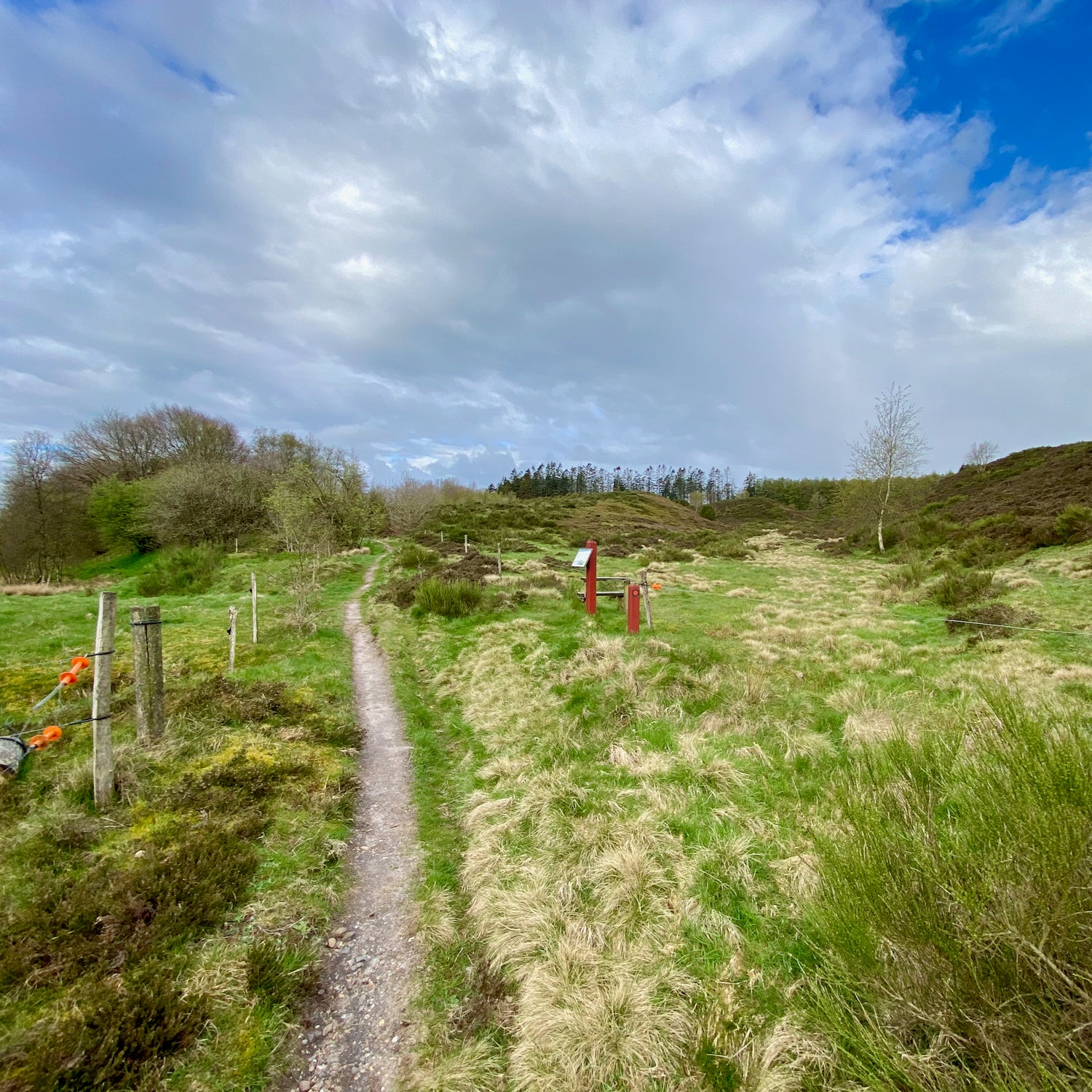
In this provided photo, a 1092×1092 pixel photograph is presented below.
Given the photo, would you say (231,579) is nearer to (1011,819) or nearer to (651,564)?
(651,564)

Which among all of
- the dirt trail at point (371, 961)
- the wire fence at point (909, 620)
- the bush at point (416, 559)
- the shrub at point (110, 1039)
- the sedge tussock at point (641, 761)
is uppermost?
the bush at point (416, 559)

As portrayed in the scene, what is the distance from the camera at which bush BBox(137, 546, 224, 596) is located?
2455cm

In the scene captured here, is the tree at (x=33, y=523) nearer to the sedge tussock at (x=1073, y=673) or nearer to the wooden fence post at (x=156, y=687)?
the wooden fence post at (x=156, y=687)

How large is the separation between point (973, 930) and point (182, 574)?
31421 mm

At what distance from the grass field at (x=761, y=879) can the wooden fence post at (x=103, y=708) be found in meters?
3.71

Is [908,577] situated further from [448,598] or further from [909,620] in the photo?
[448,598]

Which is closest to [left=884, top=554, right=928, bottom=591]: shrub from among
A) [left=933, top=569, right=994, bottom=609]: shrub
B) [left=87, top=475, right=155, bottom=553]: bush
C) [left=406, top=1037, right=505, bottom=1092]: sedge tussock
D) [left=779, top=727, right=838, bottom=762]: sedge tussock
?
[left=933, top=569, right=994, bottom=609]: shrub

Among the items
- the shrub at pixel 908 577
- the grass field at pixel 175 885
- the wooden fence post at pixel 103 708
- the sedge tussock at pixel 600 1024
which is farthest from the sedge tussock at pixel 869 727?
the shrub at pixel 908 577

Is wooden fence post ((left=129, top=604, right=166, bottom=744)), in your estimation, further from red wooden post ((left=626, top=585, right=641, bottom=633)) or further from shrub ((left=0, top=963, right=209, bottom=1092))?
red wooden post ((left=626, top=585, right=641, bottom=633))

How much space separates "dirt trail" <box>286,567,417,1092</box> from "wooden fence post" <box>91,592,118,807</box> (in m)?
2.88

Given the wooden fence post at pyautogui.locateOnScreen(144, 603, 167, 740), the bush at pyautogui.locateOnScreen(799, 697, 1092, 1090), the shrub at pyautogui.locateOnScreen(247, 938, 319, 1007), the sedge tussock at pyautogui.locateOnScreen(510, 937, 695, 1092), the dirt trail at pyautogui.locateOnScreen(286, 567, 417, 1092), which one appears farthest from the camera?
the wooden fence post at pyautogui.locateOnScreen(144, 603, 167, 740)

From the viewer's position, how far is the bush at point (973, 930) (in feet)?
6.59

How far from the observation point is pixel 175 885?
4559 millimetres

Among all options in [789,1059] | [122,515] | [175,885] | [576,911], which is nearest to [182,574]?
[122,515]
